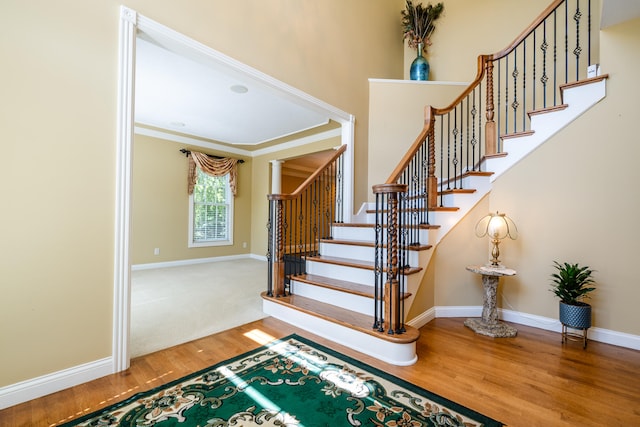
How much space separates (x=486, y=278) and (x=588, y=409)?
3.93 feet

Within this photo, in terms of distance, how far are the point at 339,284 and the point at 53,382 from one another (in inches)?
82.4

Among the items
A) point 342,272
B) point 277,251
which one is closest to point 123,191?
point 277,251

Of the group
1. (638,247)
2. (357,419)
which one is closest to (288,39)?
(357,419)

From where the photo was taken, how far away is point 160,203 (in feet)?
18.1

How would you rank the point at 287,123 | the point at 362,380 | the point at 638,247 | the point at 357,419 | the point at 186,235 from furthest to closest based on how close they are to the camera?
the point at 186,235 < the point at 287,123 < the point at 638,247 < the point at 362,380 < the point at 357,419

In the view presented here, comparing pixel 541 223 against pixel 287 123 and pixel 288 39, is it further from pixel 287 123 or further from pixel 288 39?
pixel 287 123

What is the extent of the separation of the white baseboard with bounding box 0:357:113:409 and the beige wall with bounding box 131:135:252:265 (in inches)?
156

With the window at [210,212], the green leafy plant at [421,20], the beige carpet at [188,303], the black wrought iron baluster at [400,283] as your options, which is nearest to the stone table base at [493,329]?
the black wrought iron baluster at [400,283]

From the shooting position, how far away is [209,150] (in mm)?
6258

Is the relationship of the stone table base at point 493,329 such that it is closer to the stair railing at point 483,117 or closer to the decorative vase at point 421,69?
the stair railing at point 483,117

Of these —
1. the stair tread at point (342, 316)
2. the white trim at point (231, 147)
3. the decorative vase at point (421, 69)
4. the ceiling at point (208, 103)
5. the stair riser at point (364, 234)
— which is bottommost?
the stair tread at point (342, 316)

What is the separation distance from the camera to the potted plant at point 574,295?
223 centimetres

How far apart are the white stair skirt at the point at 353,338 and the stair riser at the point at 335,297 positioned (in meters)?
0.27

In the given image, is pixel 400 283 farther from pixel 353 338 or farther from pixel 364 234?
pixel 364 234
